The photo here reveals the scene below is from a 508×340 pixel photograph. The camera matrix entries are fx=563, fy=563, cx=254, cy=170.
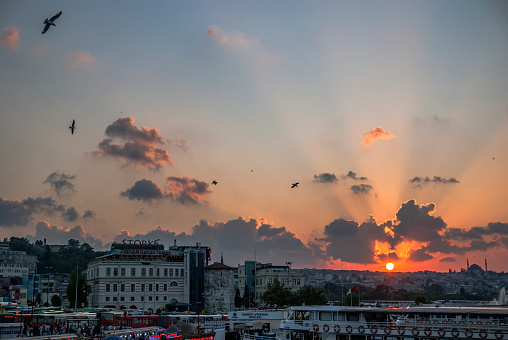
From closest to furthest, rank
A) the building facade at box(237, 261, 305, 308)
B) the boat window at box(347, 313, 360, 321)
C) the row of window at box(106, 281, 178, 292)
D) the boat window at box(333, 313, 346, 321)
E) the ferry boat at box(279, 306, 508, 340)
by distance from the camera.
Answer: the ferry boat at box(279, 306, 508, 340), the boat window at box(347, 313, 360, 321), the boat window at box(333, 313, 346, 321), the row of window at box(106, 281, 178, 292), the building facade at box(237, 261, 305, 308)

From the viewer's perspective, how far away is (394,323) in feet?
158

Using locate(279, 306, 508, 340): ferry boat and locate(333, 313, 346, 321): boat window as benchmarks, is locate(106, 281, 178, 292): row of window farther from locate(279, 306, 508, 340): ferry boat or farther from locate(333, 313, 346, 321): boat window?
locate(333, 313, 346, 321): boat window

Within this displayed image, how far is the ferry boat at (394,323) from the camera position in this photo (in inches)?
1735

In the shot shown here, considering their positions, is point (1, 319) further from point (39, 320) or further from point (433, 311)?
point (433, 311)

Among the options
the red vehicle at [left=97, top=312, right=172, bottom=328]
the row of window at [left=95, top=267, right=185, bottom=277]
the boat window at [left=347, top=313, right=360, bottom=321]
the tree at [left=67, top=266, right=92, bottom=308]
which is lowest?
the red vehicle at [left=97, top=312, right=172, bottom=328]

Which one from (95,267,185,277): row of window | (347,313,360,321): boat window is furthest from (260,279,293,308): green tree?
(347,313,360,321): boat window

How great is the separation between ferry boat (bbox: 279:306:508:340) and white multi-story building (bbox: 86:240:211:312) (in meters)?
54.1

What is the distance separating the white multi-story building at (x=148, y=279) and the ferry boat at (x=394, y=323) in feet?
177

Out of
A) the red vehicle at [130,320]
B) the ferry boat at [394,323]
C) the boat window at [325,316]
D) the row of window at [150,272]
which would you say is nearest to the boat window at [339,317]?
the ferry boat at [394,323]

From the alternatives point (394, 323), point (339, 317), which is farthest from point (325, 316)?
point (394, 323)

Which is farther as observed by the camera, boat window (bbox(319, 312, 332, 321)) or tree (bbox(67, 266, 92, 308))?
tree (bbox(67, 266, 92, 308))

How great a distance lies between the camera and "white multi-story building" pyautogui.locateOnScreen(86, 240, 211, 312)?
338 ft

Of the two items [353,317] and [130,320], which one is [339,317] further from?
[130,320]

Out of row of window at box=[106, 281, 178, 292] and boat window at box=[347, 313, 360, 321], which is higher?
row of window at box=[106, 281, 178, 292]
